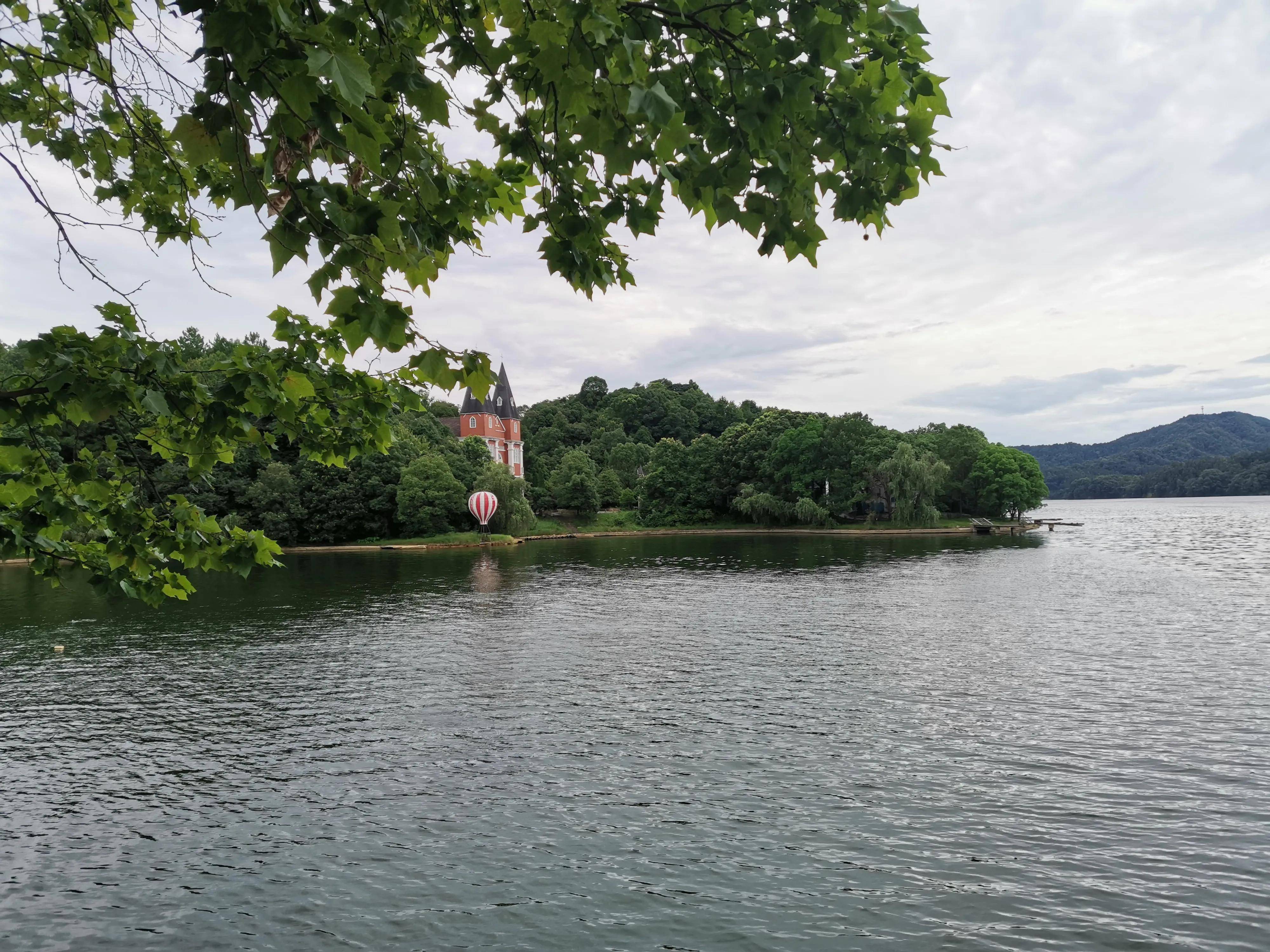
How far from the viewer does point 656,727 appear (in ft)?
52.2

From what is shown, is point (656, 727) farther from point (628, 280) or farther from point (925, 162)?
point (925, 162)

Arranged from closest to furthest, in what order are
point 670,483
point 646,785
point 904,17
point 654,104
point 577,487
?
point 654,104 → point 904,17 → point 646,785 → point 577,487 → point 670,483

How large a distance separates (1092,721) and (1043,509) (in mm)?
171320

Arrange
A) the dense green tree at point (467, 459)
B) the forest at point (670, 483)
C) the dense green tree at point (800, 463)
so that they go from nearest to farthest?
the forest at point (670, 483) → the dense green tree at point (467, 459) → the dense green tree at point (800, 463)

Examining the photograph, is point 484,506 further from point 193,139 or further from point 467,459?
point 193,139

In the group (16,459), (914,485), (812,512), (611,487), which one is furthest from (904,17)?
(611,487)

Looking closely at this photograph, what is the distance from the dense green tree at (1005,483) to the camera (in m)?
89.3

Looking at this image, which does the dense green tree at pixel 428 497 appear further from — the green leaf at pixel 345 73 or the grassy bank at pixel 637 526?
the green leaf at pixel 345 73

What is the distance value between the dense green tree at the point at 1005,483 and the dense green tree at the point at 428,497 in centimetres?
6046

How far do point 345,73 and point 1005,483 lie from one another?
319 ft

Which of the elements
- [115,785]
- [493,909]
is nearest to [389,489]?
[115,785]

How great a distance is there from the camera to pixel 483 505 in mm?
78125

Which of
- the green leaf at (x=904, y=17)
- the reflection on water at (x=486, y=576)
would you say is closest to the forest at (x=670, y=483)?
the reflection on water at (x=486, y=576)

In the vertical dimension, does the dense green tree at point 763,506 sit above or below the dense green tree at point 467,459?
below
